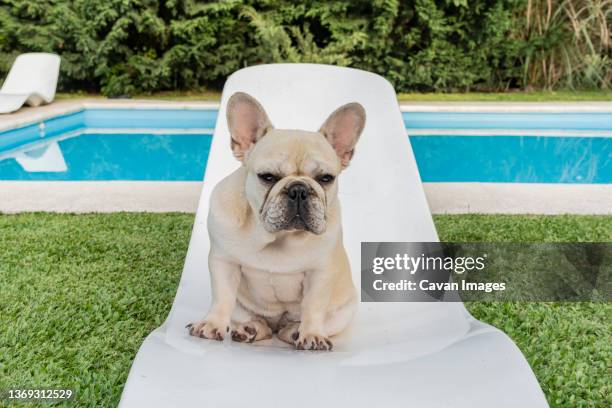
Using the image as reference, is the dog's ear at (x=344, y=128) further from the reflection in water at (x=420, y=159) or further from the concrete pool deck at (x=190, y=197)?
the reflection in water at (x=420, y=159)

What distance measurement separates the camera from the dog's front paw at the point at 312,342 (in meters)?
1.77

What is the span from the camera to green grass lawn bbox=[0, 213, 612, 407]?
2318 millimetres

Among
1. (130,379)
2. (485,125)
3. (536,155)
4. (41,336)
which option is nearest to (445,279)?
(130,379)

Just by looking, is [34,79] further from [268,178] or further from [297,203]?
[297,203]

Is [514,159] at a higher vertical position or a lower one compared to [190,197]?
lower

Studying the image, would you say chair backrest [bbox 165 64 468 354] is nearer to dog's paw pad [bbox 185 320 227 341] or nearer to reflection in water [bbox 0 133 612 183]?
dog's paw pad [bbox 185 320 227 341]

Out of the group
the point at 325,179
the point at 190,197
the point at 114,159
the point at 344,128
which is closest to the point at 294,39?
the point at 114,159

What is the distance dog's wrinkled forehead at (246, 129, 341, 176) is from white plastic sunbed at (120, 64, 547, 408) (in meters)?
0.49

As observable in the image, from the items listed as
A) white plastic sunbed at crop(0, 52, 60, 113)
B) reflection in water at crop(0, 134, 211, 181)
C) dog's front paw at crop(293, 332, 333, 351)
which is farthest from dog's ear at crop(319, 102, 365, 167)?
white plastic sunbed at crop(0, 52, 60, 113)

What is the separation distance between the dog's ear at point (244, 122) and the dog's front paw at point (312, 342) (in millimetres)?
543

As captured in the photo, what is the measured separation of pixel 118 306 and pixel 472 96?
788 cm

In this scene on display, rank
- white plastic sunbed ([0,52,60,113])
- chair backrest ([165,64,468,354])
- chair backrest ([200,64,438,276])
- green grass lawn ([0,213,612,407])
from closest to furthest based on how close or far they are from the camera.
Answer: chair backrest ([165,64,468,354]), green grass lawn ([0,213,612,407]), chair backrest ([200,64,438,276]), white plastic sunbed ([0,52,60,113])

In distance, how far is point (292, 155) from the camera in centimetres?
171

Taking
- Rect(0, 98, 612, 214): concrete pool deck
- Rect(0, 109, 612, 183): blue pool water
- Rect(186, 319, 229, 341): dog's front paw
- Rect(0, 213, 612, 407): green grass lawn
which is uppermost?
Rect(186, 319, 229, 341): dog's front paw
